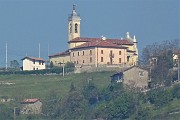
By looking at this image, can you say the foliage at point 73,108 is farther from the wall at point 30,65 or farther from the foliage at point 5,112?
the wall at point 30,65

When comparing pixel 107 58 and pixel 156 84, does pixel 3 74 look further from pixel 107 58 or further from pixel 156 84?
pixel 156 84

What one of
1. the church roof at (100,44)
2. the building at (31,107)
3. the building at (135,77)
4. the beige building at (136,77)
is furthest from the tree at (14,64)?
the building at (31,107)

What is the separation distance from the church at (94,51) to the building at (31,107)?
1626 cm

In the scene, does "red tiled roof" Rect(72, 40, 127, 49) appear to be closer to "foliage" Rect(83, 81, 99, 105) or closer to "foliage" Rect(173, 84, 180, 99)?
"foliage" Rect(83, 81, 99, 105)

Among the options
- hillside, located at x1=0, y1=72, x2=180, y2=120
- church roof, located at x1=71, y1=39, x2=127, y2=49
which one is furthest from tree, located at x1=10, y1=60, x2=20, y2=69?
hillside, located at x1=0, y1=72, x2=180, y2=120

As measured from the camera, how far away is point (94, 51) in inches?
3713

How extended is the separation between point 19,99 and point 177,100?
1272 centimetres

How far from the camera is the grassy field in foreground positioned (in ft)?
266

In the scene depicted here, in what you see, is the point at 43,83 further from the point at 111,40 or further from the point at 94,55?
the point at 111,40

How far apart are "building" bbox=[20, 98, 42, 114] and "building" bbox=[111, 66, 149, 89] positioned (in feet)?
23.3

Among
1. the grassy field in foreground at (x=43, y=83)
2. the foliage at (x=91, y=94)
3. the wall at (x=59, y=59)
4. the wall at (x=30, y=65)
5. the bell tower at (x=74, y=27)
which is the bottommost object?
the foliage at (x=91, y=94)

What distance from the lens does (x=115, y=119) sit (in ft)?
232

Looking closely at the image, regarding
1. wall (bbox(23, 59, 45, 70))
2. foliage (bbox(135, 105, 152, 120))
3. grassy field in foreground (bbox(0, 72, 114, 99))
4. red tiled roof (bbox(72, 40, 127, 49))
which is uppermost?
red tiled roof (bbox(72, 40, 127, 49))

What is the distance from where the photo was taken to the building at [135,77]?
8006cm
